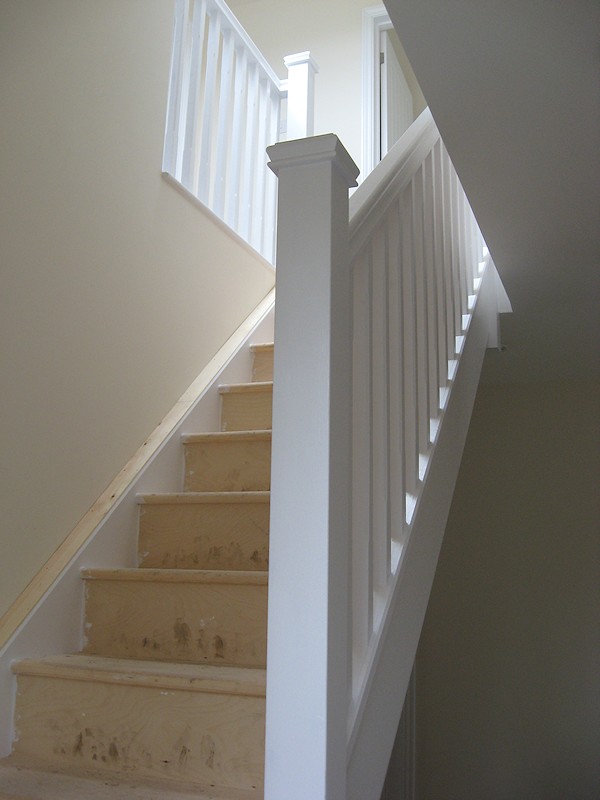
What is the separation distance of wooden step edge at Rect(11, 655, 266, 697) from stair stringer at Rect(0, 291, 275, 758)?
0.06 m

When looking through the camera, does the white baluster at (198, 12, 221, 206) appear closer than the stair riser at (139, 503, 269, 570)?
No

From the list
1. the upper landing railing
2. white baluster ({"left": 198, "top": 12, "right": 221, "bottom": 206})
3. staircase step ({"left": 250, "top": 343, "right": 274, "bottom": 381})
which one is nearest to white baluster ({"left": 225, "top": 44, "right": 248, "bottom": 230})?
the upper landing railing

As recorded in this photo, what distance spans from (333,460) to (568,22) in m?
0.87

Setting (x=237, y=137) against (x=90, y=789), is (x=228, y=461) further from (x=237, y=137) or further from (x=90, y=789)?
(x=237, y=137)

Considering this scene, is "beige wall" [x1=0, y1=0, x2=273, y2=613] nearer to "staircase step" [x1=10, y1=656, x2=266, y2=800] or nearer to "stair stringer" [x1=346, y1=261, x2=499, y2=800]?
"staircase step" [x1=10, y1=656, x2=266, y2=800]

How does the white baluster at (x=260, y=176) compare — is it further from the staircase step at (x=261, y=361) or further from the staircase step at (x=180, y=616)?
the staircase step at (x=180, y=616)

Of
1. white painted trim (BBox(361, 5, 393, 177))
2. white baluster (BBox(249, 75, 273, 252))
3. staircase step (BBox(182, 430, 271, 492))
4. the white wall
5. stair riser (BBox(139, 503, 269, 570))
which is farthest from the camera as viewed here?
the white wall

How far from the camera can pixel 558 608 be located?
3.64 metres

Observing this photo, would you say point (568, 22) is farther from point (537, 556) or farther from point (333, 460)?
point (537, 556)

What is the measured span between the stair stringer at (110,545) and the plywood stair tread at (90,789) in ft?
0.71

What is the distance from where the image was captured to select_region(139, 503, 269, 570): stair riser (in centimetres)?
201

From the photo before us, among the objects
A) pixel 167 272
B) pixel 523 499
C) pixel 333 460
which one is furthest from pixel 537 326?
pixel 333 460

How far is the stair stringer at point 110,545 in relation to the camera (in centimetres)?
171

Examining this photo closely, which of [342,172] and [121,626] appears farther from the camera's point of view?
[121,626]
